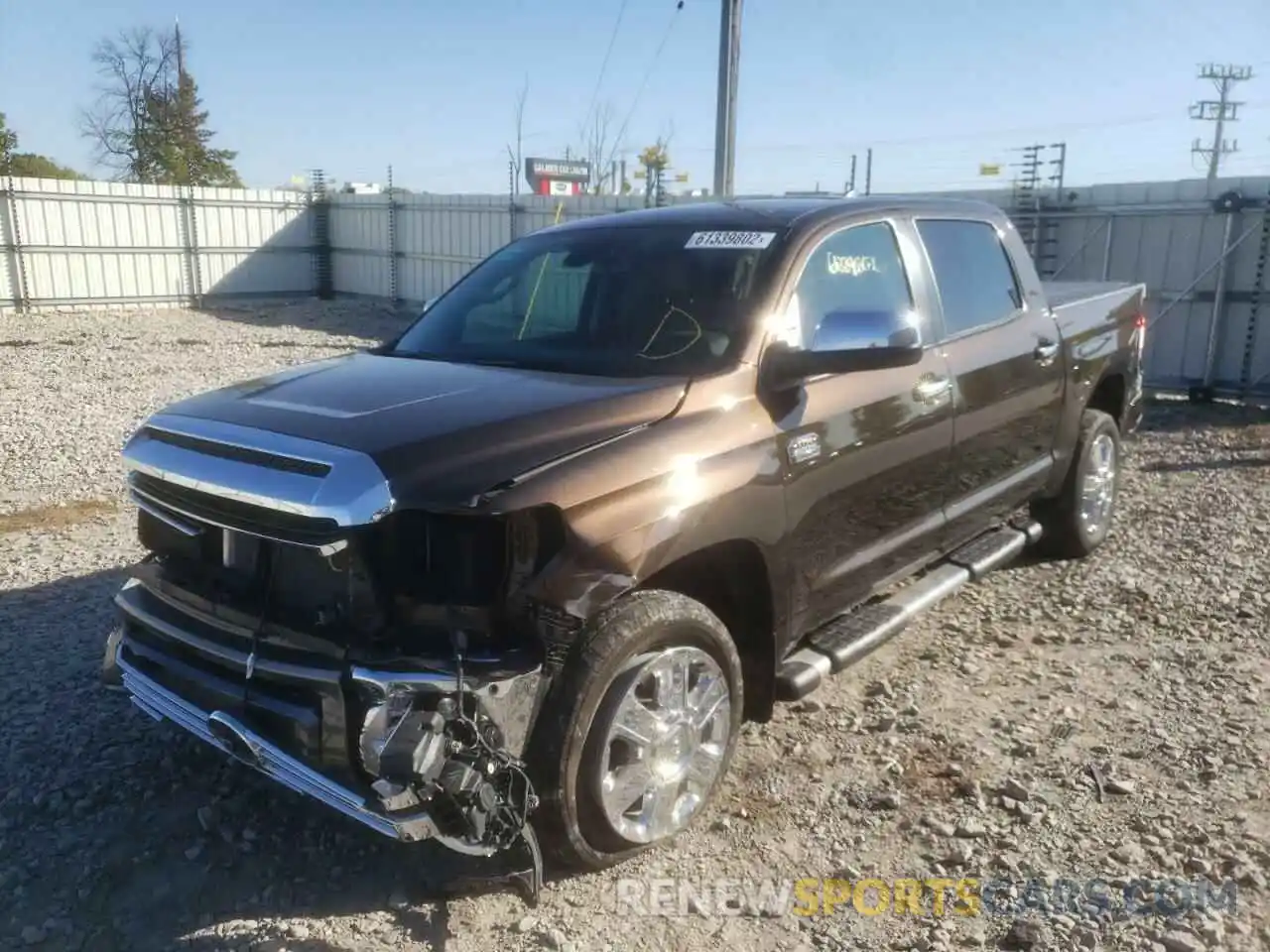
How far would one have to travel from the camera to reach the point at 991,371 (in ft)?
15.1

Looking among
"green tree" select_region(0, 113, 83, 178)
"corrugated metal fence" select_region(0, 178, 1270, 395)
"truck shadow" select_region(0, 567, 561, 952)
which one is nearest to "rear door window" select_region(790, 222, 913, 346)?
"truck shadow" select_region(0, 567, 561, 952)

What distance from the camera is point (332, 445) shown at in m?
2.81

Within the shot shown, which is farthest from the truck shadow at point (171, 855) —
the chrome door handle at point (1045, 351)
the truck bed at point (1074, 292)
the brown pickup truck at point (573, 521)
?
the truck bed at point (1074, 292)

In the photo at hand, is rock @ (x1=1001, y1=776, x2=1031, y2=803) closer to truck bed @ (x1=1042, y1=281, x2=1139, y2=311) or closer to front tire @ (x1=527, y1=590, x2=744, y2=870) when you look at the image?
front tire @ (x1=527, y1=590, x2=744, y2=870)

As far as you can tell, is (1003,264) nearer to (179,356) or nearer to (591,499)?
(591,499)

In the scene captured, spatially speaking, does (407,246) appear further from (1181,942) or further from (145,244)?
(1181,942)

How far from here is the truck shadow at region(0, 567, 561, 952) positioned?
295 cm

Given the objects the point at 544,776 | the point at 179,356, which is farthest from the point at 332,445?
the point at 179,356

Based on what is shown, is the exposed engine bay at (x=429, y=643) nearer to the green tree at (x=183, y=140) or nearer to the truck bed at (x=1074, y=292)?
the truck bed at (x=1074, y=292)

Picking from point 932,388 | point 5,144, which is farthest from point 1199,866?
point 5,144

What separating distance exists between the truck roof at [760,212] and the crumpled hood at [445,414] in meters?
0.96

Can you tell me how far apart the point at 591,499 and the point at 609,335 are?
43.8 inches

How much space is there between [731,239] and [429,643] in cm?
195

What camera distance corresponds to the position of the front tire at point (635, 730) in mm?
2812
